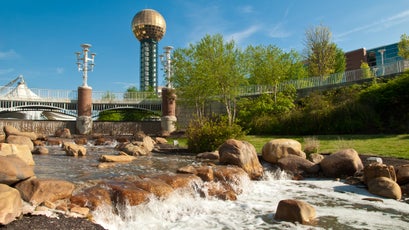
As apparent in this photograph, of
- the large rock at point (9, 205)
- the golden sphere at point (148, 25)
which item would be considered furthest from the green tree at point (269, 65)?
the golden sphere at point (148, 25)

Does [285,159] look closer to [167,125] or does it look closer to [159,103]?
[167,125]

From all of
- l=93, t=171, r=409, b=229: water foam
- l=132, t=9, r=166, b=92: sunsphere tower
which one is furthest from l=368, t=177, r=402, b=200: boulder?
l=132, t=9, r=166, b=92: sunsphere tower

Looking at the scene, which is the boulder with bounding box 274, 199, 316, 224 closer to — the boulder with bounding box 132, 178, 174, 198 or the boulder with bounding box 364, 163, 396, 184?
the boulder with bounding box 132, 178, 174, 198

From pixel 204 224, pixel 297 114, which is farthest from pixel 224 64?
pixel 204 224

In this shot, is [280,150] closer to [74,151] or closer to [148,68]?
[74,151]

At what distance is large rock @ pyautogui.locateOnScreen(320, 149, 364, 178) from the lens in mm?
11297

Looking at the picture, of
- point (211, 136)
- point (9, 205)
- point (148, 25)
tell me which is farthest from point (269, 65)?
point (148, 25)

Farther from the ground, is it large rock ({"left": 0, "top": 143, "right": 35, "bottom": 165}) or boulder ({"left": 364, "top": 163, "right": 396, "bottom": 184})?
large rock ({"left": 0, "top": 143, "right": 35, "bottom": 165})

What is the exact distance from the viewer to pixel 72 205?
6.11m

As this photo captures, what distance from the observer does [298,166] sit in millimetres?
12195

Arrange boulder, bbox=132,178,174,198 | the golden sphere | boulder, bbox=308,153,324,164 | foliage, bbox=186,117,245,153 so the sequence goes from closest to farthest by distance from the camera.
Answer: boulder, bbox=132,178,174,198 < boulder, bbox=308,153,324,164 < foliage, bbox=186,117,245,153 < the golden sphere

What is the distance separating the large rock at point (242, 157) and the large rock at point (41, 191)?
21.2ft

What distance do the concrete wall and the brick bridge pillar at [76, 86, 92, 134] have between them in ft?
2.50

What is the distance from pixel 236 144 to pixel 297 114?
1394cm
